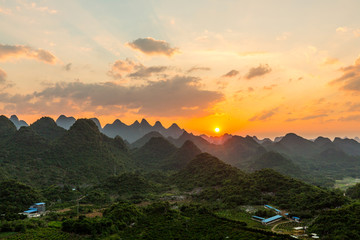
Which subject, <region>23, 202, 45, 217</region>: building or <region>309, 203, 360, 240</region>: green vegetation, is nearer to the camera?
<region>309, 203, 360, 240</region>: green vegetation

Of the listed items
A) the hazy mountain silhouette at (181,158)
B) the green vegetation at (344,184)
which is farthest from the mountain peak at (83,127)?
the green vegetation at (344,184)

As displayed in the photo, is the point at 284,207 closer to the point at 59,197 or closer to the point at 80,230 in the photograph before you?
the point at 80,230

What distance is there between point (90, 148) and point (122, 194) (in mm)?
47308

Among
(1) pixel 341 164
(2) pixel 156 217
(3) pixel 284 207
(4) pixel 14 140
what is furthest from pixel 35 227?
(1) pixel 341 164

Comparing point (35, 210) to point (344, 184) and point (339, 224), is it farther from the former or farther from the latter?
point (344, 184)

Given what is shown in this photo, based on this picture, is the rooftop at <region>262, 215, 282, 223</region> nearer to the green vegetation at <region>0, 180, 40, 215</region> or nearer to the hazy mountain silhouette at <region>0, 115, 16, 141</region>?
the green vegetation at <region>0, 180, 40, 215</region>

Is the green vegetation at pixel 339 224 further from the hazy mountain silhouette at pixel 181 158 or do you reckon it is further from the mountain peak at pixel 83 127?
the mountain peak at pixel 83 127

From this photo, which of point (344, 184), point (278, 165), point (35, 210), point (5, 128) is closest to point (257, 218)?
point (35, 210)

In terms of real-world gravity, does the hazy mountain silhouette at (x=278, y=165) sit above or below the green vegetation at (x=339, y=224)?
below

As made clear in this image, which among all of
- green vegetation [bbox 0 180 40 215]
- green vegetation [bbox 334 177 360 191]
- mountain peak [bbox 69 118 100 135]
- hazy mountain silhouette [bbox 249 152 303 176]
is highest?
mountain peak [bbox 69 118 100 135]

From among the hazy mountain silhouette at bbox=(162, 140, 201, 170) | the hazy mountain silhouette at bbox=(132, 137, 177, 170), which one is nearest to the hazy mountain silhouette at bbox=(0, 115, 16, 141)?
the hazy mountain silhouette at bbox=(132, 137, 177, 170)

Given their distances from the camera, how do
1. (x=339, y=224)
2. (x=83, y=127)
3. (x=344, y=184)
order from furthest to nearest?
(x=83, y=127), (x=344, y=184), (x=339, y=224)

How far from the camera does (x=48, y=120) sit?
14412 centimetres

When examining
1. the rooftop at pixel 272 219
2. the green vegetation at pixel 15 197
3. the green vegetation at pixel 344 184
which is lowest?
the green vegetation at pixel 344 184
